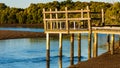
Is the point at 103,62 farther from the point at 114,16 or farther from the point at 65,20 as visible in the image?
the point at 114,16

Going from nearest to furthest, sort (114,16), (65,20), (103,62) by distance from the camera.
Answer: (103,62)
(65,20)
(114,16)

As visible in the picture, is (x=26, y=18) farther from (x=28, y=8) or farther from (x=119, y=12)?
(x=119, y=12)

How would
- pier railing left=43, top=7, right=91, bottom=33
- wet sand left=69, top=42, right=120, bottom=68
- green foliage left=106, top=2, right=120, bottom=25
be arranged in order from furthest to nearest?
green foliage left=106, top=2, right=120, bottom=25, pier railing left=43, top=7, right=91, bottom=33, wet sand left=69, top=42, right=120, bottom=68

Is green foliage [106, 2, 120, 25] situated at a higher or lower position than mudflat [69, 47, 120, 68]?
higher

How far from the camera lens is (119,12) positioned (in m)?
84.8

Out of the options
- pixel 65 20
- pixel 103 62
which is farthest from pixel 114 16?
pixel 103 62

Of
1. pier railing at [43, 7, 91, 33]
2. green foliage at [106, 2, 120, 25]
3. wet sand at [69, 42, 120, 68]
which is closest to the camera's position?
wet sand at [69, 42, 120, 68]

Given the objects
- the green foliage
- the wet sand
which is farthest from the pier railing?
the green foliage

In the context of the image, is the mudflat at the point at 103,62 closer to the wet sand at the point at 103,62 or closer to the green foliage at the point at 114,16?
the wet sand at the point at 103,62

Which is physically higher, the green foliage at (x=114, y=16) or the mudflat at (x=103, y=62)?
the green foliage at (x=114, y=16)

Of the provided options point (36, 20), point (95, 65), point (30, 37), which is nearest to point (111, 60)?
point (95, 65)

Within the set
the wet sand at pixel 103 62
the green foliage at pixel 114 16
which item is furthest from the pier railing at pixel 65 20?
the green foliage at pixel 114 16

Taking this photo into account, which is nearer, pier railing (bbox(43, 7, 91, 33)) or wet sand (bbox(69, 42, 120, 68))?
wet sand (bbox(69, 42, 120, 68))

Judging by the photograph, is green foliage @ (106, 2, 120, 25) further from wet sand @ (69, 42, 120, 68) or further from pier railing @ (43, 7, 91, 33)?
wet sand @ (69, 42, 120, 68)
